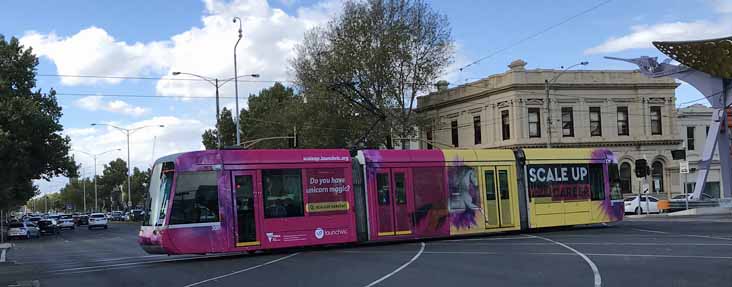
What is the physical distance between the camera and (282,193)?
19.4 m

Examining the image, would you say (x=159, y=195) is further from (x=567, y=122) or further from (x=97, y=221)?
(x=97, y=221)

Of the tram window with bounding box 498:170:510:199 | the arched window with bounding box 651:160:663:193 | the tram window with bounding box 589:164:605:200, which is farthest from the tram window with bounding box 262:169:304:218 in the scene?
the arched window with bounding box 651:160:663:193

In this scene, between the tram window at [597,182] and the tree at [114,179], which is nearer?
the tram window at [597,182]

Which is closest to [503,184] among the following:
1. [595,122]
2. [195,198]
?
[195,198]

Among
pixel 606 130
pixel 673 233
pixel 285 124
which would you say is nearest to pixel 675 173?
pixel 606 130

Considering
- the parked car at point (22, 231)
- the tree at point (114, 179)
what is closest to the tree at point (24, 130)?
the parked car at point (22, 231)

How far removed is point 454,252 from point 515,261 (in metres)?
3.02

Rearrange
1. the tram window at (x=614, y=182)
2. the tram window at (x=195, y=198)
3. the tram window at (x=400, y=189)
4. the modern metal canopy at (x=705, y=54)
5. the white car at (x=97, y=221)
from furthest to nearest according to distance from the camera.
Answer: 1. the white car at (x=97, y=221)
2. the modern metal canopy at (x=705, y=54)
3. the tram window at (x=614, y=182)
4. the tram window at (x=400, y=189)
5. the tram window at (x=195, y=198)

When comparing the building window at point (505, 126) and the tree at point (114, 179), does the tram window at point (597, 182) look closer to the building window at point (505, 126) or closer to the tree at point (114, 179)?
the building window at point (505, 126)

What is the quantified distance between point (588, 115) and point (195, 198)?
136 feet

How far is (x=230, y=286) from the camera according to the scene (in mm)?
12578

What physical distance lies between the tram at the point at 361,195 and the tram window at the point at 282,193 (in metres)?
0.03

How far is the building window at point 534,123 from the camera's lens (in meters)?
53.2

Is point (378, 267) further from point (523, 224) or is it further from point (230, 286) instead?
point (523, 224)
